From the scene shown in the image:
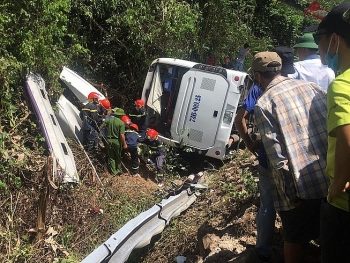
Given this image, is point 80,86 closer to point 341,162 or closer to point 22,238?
point 22,238

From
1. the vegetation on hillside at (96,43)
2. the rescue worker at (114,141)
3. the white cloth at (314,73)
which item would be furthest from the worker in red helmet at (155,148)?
the white cloth at (314,73)

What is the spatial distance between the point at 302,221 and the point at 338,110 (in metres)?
1.20

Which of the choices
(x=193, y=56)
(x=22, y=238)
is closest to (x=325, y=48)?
(x=22, y=238)

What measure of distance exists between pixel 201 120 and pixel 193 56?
4.34m

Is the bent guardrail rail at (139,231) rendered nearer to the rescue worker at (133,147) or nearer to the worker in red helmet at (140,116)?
the rescue worker at (133,147)

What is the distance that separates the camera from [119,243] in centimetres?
435

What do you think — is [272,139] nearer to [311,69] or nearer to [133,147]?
[311,69]

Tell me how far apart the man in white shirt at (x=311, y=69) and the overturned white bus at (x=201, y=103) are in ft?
13.4

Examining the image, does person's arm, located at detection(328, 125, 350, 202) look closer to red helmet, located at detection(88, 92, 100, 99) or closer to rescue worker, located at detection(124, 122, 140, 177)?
rescue worker, located at detection(124, 122, 140, 177)

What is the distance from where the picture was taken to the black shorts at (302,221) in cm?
295

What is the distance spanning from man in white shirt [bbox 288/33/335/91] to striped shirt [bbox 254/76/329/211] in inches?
59.5

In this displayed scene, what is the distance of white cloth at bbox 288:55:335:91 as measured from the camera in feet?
14.7

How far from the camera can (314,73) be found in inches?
178

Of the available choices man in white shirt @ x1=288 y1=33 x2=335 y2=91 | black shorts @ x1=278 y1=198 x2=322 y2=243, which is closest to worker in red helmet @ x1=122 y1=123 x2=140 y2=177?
man in white shirt @ x1=288 y1=33 x2=335 y2=91
